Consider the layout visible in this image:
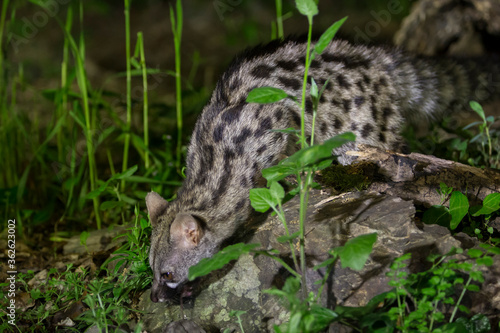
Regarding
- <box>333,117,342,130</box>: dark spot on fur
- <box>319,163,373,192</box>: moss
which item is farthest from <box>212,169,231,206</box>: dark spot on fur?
<box>333,117,342,130</box>: dark spot on fur

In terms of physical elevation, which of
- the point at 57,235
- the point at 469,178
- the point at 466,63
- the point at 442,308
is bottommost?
the point at 57,235

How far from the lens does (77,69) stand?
16.3ft

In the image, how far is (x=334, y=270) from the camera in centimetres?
315

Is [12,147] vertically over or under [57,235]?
over

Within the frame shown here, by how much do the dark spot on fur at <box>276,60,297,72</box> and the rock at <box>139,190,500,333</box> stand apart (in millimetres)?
1358

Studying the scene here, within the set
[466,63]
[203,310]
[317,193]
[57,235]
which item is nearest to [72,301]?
[203,310]

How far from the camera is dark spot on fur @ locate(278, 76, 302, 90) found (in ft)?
14.6

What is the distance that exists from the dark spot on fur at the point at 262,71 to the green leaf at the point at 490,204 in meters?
2.02

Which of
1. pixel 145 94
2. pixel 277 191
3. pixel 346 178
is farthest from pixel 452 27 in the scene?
pixel 277 191

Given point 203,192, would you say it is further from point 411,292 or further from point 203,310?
point 411,292

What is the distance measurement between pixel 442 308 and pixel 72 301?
8.22 feet

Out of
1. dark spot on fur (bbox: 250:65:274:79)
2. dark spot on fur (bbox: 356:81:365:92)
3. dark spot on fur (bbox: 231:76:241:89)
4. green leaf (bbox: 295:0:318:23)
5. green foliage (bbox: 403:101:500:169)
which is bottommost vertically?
green foliage (bbox: 403:101:500:169)

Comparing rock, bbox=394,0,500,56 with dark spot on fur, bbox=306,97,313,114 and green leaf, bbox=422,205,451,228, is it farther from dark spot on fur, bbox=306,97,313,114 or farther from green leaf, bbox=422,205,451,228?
green leaf, bbox=422,205,451,228

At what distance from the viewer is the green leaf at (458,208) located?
11.0 ft
